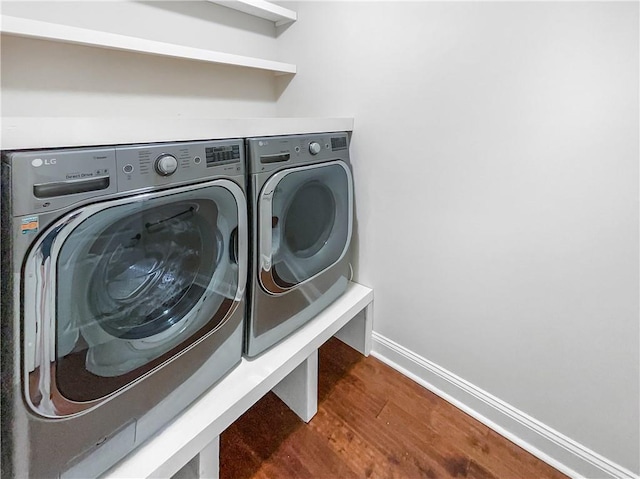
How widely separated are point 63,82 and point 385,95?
1.27m

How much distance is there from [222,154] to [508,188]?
973mm

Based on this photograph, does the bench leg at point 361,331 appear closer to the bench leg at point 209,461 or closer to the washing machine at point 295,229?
the washing machine at point 295,229

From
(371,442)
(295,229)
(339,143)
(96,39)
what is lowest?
(371,442)

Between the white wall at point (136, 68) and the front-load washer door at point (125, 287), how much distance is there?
0.79 metres

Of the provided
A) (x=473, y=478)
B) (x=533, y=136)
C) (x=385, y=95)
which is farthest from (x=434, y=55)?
(x=473, y=478)

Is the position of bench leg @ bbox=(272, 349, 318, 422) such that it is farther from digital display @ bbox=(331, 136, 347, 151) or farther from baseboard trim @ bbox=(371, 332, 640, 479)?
digital display @ bbox=(331, 136, 347, 151)

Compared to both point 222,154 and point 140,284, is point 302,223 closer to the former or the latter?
point 222,154

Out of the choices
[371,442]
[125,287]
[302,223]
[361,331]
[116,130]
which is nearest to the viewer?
[116,130]

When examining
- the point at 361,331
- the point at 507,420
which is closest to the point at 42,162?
the point at 361,331

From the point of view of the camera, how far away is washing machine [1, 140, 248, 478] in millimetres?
644

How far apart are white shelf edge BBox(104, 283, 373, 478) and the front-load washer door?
0.20 m

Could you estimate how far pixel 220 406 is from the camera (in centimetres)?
100

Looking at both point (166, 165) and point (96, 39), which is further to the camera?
point (96, 39)

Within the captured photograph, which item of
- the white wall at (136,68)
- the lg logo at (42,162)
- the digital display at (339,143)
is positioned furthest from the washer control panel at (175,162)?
the white wall at (136,68)
